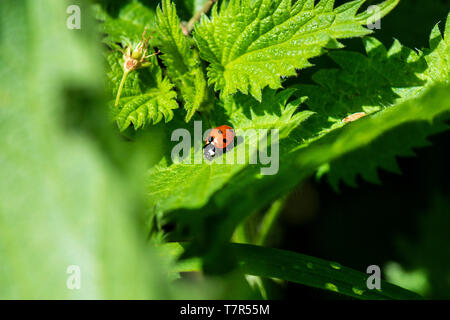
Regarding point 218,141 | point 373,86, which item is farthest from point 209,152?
point 373,86

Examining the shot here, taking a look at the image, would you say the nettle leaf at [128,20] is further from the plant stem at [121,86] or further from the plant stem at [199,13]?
the plant stem at [121,86]

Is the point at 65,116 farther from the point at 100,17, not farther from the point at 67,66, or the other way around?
the point at 100,17

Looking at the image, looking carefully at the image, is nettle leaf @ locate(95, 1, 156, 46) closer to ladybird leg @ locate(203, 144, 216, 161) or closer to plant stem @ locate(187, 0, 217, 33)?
plant stem @ locate(187, 0, 217, 33)

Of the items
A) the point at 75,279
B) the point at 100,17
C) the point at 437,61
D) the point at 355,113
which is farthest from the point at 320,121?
the point at 75,279

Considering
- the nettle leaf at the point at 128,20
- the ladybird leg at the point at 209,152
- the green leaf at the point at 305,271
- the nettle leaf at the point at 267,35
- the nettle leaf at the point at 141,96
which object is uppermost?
the nettle leaf at the point at 128,20

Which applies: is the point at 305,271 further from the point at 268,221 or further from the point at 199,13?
the point at 199,13

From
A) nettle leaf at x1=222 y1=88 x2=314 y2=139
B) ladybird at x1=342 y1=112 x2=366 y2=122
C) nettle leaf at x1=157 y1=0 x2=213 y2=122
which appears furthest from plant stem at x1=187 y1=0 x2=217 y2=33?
ladybird at x1=342 y1=112 x2=366 y2=122

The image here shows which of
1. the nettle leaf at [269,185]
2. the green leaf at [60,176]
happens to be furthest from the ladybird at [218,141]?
the green leaf at [60,176]
